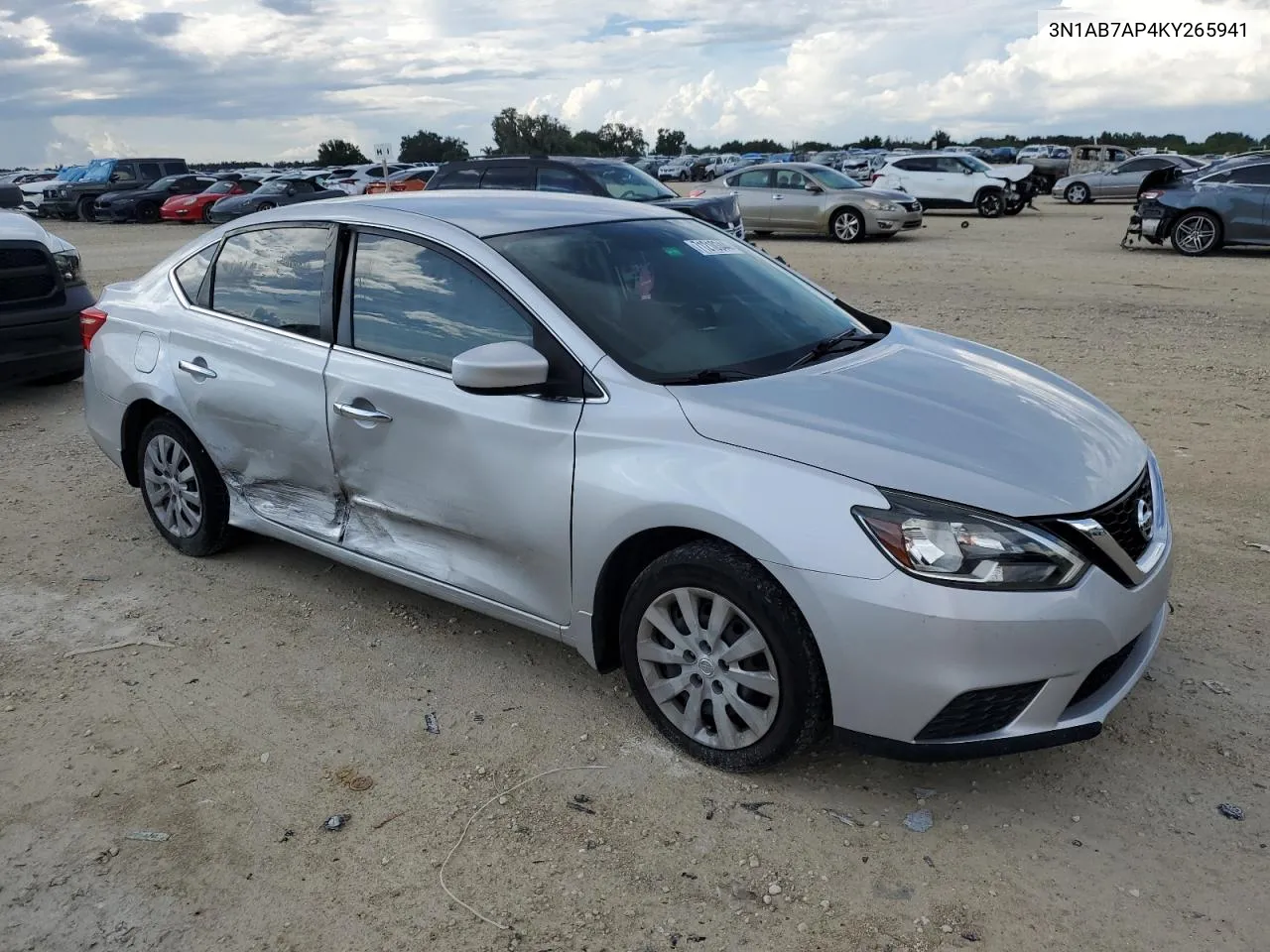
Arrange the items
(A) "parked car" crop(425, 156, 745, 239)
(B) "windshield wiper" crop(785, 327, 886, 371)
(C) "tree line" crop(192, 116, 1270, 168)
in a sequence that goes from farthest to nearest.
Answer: (C) "tree line" crop(192, 116, 1270, 168), (A) "parked car" crop(425, 156, 745, 239), (B) "windshield wiper" crop(785, 327, 886, 371)

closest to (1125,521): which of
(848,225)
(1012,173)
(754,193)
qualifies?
(848,225)

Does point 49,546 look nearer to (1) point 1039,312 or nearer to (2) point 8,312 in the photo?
(2) point 8,312

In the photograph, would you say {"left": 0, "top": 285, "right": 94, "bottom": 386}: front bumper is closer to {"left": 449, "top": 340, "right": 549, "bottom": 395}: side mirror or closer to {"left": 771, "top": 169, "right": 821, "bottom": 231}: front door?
{"left": 449, "top": 340, "right": 549, "bottom": 395}: side mirror

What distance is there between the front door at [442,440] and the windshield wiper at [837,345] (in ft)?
2.81

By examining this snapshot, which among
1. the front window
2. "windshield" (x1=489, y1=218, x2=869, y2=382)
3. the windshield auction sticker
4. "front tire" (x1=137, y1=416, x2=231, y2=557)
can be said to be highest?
the front window

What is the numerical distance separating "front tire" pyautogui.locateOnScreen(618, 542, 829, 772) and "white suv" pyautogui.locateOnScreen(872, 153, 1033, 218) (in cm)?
2383

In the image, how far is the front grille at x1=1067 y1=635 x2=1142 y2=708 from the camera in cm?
291

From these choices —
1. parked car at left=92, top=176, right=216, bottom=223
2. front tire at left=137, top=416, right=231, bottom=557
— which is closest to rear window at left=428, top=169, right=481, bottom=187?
front tire at left=137, top=416, right=231, bottom=557

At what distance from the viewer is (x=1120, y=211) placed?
26906 millimetres

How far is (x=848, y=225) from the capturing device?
1970 centimetres

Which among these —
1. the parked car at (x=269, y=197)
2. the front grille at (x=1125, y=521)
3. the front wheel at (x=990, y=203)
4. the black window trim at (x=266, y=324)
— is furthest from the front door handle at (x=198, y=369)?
the front wheel at (x=990, y=203)

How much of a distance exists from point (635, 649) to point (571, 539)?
396 millimetres

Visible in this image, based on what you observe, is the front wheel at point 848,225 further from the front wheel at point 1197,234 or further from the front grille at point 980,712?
the front grille at point 980,712

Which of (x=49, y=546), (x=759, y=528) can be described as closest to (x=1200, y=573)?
(x=759, y=528)
